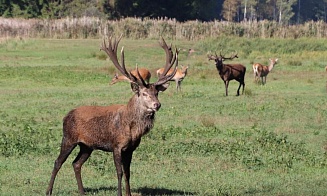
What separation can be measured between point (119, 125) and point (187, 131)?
A: 7287 mm

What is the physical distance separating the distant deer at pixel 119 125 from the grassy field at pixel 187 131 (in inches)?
27.4

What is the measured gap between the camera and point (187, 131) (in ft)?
59.4

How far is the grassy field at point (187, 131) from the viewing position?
1272cm

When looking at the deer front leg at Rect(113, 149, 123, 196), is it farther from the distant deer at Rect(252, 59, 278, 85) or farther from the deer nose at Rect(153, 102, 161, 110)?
the distant deer at Rect(252, 59, 278, 85)

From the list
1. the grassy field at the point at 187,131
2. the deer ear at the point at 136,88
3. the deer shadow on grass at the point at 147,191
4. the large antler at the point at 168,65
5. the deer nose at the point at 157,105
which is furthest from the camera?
the grassy field at the point at 187,131

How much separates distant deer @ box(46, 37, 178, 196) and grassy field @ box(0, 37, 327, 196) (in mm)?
696

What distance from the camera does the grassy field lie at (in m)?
12.7

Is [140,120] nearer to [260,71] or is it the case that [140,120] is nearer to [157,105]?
[157,105]

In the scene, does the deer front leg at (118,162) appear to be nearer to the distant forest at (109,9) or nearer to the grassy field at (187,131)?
the grassy field at (187,131)

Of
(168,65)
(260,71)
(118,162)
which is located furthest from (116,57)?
(260,71)

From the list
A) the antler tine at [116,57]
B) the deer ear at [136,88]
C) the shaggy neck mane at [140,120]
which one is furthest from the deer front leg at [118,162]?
the antler tine at [116,57]

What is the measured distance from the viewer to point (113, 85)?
28.9 metres

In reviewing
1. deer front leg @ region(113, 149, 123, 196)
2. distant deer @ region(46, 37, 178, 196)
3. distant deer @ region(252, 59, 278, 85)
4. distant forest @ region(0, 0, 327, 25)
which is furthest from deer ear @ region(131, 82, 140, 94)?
distant forest @ region(0, 0, 327, 25)

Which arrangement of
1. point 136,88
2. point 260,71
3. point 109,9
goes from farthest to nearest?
point 109,9, point 260,71, point 136,88
